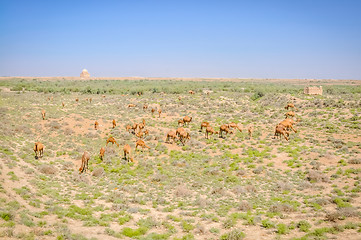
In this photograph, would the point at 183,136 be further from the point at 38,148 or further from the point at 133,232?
the point at 133,232

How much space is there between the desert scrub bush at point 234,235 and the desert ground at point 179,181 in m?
0.05

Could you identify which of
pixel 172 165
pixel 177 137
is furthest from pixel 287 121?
pixel 172 165

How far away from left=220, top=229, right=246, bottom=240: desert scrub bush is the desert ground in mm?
49

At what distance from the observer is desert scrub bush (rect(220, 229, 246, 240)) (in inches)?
411

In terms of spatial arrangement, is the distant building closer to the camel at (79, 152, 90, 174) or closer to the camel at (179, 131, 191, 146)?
the camel at (179, 131, 191, 146)

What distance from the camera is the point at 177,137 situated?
26.5 metres

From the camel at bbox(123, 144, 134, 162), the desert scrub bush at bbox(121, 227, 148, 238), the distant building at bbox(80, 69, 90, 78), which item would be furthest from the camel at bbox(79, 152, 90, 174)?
the distant building at bbox(80, 69, 90, 78)

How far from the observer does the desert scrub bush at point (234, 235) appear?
34.2 ft

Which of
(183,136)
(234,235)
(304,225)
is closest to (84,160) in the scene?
(183,136)

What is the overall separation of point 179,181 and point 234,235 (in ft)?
24.8

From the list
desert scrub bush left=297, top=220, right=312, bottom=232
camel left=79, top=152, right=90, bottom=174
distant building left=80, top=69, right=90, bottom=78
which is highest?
distant building left=80, top=69, right=90, bottom=78

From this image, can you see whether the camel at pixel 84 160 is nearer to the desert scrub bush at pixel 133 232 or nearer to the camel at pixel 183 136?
the desert scrub bush at pixel 133 232

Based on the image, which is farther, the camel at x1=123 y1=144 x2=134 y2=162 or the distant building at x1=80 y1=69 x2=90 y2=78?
the distant building at x1=80 y1=69 x2=90 y2=78

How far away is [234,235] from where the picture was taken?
413 inches
